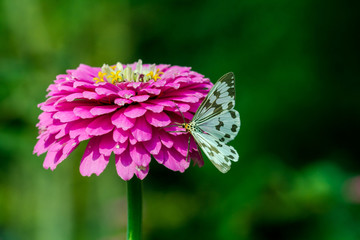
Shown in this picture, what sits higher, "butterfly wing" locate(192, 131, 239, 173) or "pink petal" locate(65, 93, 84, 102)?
"pink petal" locate(65, 93, 84, 102)

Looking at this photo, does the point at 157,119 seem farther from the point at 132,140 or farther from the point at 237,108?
the point at 237,108

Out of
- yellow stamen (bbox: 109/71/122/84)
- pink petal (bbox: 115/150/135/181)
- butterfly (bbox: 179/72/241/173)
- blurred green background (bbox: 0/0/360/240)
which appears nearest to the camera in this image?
pink petal (bbox: 115/150/135/181)

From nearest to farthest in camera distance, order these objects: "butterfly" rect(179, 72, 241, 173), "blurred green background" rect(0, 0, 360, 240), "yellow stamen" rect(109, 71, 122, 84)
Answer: "butterfly" rect(179, 72, 241, 173), "yellow stamen" rect(109, 71, 122, 84), "blurred green background" rect(0, 0, 360, 240)

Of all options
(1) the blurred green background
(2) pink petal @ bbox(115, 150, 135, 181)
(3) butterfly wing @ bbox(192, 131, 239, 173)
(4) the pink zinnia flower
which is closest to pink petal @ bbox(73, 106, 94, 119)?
(4) the pink zinnia flower

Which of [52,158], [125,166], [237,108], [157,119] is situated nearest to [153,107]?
[157,119]

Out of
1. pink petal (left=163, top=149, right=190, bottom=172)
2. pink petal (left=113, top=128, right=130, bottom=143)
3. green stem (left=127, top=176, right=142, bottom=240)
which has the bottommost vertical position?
green stem (left=127, top=176, right=142, bottom=240)

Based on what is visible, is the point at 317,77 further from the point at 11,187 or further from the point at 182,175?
the point at 11,187

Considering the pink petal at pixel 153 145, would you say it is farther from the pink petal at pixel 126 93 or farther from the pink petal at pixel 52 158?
the pink petal at pixel 52 158

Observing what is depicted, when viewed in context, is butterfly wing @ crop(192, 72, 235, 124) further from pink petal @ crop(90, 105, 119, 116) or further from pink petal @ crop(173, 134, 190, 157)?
pink petal @ crop(90, 105, 119, 116)

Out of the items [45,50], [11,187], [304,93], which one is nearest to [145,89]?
[45,50]
